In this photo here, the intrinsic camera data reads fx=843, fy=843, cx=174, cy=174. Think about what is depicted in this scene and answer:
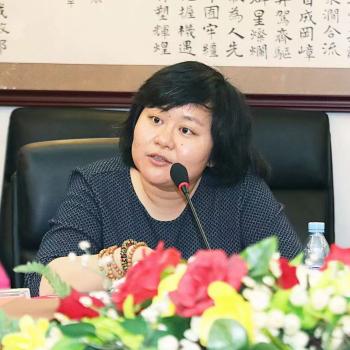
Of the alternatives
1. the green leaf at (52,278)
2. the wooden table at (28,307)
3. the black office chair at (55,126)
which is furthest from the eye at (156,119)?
the green leaf at (52,278)

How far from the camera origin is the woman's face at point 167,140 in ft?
5.81

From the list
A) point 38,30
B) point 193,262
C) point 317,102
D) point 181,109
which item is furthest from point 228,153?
point 193,262

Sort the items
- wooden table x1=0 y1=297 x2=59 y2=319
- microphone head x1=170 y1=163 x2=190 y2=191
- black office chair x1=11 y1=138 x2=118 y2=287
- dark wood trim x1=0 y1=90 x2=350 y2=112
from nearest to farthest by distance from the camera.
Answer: wooden table x1=0 y1=297 x2=59 y2=319 < microphone head x1=170 y1=163 x2=190 y2=191 < black office chair x1=11 y1=138 x2=118 y2=287 < dark wood trim x1=0 y1=90 x2=350 y2=112

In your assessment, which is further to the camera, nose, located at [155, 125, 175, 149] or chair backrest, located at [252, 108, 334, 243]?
chair backrest, located at [252, 108, 334, 243]

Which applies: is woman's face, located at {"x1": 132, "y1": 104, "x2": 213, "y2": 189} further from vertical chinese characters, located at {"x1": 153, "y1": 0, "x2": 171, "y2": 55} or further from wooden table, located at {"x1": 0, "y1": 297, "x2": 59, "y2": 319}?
vertical chinese characters, located at {"x1": 153, "y1": 0, "x2": 171, "y2": 55}

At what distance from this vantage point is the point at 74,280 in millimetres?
1404

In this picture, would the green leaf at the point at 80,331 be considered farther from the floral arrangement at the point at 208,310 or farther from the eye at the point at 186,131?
the eye at the point at 186,131

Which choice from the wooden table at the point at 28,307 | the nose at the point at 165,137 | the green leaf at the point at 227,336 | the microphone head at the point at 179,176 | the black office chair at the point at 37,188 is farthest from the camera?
the black office chair at the point at 37,188

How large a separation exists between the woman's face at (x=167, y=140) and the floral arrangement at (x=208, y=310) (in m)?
1.07

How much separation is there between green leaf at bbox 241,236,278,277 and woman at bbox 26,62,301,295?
1020mm

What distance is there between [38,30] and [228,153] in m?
1.10

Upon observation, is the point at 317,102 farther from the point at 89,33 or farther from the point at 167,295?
the point at 167,295

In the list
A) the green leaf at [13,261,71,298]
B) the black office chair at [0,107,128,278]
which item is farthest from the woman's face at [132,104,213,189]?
the green leaf at [13,261,71,298]

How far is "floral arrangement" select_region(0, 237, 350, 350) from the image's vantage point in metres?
0.62
